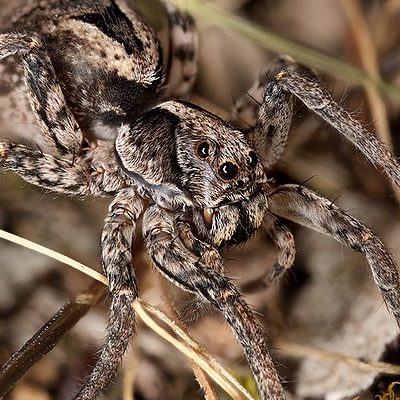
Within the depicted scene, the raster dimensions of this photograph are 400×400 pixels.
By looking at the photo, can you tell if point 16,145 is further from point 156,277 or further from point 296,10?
point 296,10

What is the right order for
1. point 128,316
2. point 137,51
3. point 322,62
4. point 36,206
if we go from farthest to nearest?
point 322,62, point 36,206, point 137,51, point 128,316

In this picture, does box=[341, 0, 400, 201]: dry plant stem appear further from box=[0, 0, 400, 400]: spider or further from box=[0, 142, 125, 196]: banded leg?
Answer: box=[0, 142, 125, 196]: banded leg

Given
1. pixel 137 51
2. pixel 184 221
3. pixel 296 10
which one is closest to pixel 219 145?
pixel 184 221

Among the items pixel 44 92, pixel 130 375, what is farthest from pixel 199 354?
pixel 44 92

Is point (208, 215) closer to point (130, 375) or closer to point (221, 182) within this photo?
point (221, 182)

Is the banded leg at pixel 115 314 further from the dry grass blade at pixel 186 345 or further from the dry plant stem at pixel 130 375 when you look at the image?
the dry plant stem at pixel 130 375
